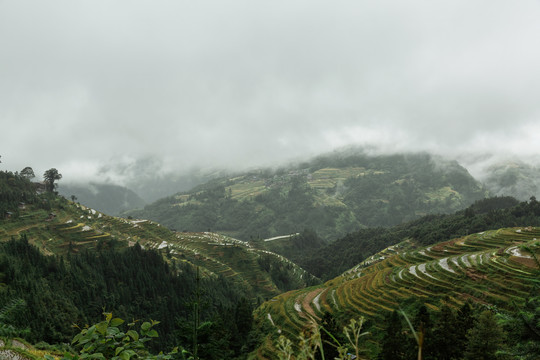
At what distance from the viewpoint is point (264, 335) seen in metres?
61.9

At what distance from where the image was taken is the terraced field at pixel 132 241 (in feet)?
388

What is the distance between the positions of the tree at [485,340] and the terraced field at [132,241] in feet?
401

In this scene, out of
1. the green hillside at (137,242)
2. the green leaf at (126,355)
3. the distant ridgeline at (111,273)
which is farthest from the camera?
the green hillside at (137,242)

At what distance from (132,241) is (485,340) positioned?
152 metres

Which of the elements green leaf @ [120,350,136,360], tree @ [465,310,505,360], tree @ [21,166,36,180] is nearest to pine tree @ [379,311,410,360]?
tree @ [465,310,505,360]

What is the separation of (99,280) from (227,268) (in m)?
77.9

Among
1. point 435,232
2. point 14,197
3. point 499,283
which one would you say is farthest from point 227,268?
point 499,283

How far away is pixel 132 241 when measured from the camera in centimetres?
14762

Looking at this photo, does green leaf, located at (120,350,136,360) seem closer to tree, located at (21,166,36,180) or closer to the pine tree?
the pine tree

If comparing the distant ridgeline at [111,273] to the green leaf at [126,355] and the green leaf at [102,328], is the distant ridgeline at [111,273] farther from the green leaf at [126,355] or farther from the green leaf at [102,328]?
the green leaf at [126,355]

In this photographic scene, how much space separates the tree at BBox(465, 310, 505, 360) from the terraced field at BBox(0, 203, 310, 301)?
401 feet

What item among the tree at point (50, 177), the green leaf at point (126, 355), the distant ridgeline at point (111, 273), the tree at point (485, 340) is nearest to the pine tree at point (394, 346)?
the tree at point (485, 340)

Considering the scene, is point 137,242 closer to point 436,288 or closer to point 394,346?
point 436,288

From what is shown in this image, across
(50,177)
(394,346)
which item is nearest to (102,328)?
(394,346)
